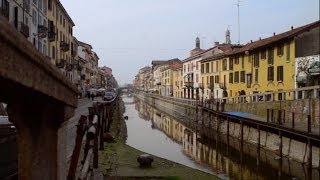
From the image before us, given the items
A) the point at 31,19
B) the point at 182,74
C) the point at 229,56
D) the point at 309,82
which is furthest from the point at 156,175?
the point at 182,74

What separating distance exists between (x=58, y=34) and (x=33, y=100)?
59.7 meters

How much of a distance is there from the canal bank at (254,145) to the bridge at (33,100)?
17.7m

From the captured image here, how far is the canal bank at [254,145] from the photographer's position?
21.7 metres

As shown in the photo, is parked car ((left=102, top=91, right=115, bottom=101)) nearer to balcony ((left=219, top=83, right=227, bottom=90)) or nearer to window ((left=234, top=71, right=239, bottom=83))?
balcony ((left=219, top=83, right=227, bottom=90))

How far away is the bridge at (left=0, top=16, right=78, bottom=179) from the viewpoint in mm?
2193

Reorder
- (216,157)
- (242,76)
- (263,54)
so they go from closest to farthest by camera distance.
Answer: (216,157)
(263,54)
(242,76)

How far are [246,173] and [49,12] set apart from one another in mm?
39072

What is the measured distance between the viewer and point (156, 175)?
48.2 ft

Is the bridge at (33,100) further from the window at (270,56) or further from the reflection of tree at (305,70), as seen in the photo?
the window at (270,56)

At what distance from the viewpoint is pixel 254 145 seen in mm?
29359

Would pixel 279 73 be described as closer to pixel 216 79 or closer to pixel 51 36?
pixel 216 79

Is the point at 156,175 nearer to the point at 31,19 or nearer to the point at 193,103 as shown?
the point at 31,19

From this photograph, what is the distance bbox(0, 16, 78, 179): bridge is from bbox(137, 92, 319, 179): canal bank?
1766 centimetres

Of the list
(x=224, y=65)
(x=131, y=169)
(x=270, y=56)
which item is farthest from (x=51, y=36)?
(x=131, y=169)
